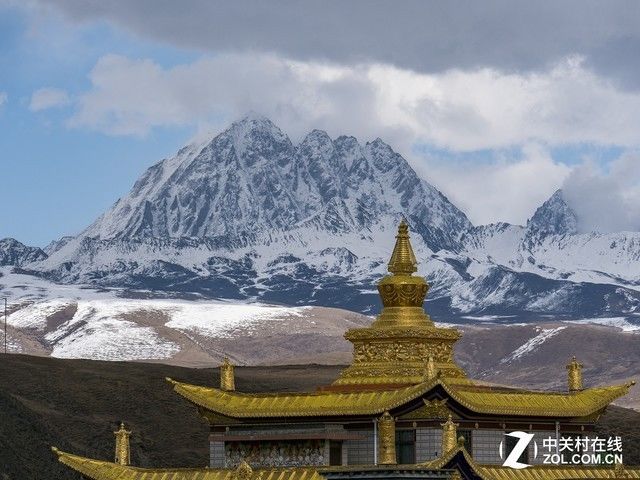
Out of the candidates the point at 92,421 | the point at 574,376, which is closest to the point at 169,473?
the point at 574,376

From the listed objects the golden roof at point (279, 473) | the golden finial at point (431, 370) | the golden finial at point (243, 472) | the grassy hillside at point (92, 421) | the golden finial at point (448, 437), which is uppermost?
the grassy hillside at point (92, 421)

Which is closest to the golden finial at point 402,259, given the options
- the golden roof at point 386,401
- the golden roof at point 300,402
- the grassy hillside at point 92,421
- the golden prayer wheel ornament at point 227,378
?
the golden roof at point 386,401

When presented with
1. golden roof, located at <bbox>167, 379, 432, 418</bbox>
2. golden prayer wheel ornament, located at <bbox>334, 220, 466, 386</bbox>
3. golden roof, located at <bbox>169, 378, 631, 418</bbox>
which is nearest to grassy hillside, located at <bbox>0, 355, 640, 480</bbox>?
golden roof, located at <bbox>167, 379, 432, 418</bbox>

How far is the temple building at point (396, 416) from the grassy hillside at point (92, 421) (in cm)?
6900

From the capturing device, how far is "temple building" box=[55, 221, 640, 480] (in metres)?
46.5

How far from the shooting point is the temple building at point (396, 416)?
46.5 metres

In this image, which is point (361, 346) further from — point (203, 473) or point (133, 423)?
point (133, 423)

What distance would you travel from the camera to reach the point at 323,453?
1871 inches

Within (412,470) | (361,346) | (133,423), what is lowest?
(412,470)

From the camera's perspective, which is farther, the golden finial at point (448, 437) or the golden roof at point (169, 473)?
the golden roof at point (169, 473)

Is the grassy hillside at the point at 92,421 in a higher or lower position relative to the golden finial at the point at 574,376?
higher

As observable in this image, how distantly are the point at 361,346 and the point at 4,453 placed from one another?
77166 millimetres

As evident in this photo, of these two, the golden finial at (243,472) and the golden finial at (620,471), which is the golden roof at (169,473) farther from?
the golden finial at (620,471)

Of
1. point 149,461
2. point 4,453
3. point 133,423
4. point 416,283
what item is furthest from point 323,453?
point 133,423
